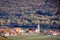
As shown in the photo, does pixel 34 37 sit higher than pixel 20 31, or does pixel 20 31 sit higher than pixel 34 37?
pixel 20 31

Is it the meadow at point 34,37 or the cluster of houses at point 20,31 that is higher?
the cluster of houses at point 20,31

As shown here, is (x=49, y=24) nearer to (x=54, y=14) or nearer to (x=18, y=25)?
(x=54, y=14)

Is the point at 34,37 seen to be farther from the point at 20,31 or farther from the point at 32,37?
the point at 20,31

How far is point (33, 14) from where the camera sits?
16.0 ft

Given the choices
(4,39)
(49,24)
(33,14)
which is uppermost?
(33,14)

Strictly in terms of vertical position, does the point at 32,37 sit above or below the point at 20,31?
below

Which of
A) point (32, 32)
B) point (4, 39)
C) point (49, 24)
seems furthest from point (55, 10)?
point (4, 39)

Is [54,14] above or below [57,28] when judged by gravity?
above

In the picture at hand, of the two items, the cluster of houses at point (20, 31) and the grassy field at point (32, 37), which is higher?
the cluster of houses at point (20, 31)

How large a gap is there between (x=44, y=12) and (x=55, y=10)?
1.06 feet

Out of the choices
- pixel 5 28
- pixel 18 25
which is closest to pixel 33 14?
pixel 18 25

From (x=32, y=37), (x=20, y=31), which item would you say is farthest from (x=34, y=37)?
(x=20, y=31)

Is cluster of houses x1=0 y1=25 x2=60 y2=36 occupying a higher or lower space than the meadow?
higher

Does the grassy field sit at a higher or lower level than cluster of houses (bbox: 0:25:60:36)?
lower
